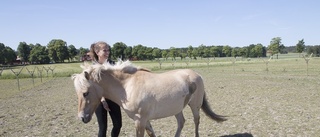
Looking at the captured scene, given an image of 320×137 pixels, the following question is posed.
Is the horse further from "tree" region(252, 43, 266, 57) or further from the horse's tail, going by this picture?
"tree" region(252, 43, 266, 57)

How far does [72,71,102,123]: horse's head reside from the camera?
3975mm

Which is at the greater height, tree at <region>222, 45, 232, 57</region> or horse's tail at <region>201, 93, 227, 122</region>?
tree at <region>222, 45, 232, 57</region>

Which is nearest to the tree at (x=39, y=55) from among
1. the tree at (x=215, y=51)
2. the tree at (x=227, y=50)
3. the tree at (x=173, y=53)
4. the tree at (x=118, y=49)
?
the tree at (x=118, y=49)

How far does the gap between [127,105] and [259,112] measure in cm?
600

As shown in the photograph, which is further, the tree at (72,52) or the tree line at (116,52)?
the tree at (72,52)

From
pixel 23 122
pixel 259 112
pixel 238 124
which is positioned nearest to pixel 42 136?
pixel 23 122

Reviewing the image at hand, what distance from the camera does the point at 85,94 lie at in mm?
4012

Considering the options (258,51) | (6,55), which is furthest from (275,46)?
(6,55)

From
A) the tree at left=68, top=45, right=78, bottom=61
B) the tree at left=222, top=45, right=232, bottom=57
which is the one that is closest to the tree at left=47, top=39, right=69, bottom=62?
the tree at left=68, top=45, right=78, bottom=61

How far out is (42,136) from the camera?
683cm

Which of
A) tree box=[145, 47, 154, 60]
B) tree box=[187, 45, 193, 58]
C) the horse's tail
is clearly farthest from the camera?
tree box=[187, 45, 193, 58]

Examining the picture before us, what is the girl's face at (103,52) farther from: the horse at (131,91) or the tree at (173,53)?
the tree at (173,53)

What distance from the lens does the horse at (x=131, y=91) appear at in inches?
159

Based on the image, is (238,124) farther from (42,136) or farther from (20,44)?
(20,44)
